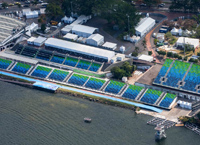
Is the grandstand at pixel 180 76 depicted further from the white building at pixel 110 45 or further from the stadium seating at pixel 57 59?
the stadium seating at pixel 57 59

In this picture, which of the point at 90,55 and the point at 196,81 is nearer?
the point at 196,81

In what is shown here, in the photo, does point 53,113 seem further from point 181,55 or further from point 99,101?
point 181,55

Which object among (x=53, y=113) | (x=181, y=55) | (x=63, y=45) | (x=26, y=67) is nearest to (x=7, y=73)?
(x=26, y=67)

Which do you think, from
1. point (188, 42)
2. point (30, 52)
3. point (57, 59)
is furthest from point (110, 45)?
point (30, 52)

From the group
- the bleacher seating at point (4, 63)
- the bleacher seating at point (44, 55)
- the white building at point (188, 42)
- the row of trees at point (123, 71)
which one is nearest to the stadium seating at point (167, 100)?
the row of trees at point (123, 71)

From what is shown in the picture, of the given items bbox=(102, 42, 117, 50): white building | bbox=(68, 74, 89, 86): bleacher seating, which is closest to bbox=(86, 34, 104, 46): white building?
bbox=(102, 42, 117, 50): white building

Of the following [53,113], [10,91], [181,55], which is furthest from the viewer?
[181,55]

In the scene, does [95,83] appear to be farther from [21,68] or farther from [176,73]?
[21,68]

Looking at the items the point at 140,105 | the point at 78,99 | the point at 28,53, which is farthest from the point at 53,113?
the point at 28,53

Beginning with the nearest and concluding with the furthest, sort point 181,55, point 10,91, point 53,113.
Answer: point 53,113 → point 10,91 → point 181,55
